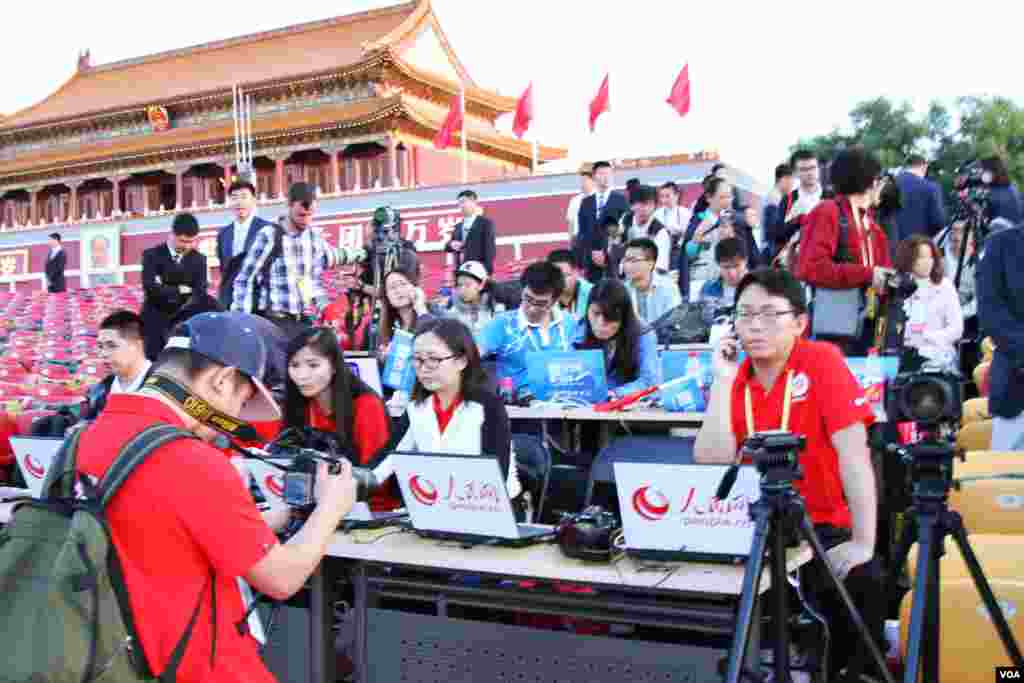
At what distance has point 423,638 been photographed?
2.71 meters

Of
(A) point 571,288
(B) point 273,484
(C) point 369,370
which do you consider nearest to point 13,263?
(A) point 571,288

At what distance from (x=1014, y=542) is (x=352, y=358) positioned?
373 cm

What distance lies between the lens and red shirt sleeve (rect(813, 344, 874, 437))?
2.72m

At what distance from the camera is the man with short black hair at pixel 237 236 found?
6.48 metres

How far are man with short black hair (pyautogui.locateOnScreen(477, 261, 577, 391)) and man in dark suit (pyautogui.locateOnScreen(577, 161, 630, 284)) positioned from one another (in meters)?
3.33

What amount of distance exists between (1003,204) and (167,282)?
5.76 m

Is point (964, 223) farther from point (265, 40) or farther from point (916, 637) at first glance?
point (265, 40)

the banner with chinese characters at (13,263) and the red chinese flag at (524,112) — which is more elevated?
the red chinese flag at (524,112)

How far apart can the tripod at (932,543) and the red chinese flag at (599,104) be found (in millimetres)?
16075

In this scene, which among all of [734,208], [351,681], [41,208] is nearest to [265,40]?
[41,208]

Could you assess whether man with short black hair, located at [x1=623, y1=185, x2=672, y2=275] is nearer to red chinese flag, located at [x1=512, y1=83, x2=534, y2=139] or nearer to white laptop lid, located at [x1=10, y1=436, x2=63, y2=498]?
white laptop lid, located at [x1=10, y1=436, x2=63, y2=498]

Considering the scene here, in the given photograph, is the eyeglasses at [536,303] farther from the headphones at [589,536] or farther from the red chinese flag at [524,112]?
the red chinese flag at [524,112]

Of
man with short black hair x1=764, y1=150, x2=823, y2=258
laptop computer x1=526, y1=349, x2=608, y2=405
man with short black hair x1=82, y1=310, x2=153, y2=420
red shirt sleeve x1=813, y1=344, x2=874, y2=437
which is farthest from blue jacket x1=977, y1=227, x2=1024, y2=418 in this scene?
man with short black hair x1=82, y1=310, x2=153, y2=420

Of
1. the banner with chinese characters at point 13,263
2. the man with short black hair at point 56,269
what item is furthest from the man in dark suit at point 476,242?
the banner with chinese characters at point 13,263
